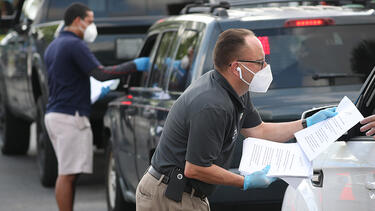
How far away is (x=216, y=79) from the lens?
426 centimetres

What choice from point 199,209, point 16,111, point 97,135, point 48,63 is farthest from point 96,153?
point 199,209

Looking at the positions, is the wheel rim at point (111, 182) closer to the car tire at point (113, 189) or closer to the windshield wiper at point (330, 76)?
the car tire at point (113, 189)

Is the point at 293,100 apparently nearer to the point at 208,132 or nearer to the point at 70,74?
the point at 208,132

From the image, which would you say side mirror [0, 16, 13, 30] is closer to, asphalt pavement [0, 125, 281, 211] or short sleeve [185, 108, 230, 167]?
asphalt pavement [0, 125, 281, 211]

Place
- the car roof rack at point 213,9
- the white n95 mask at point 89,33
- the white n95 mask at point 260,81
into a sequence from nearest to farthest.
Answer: the white n95 mask at point 260,81
the car roof rack at point 213,9
the white n95 mask at point 89,33

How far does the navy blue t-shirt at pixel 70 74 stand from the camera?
7895mm

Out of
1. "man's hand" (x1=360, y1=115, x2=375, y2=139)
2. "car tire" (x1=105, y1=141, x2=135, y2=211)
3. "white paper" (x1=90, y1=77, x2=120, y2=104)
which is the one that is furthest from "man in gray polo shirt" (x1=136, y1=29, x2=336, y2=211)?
"white paper" (x1=90, y1=77, x2=120, y2=104)

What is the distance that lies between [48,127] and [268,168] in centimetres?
418

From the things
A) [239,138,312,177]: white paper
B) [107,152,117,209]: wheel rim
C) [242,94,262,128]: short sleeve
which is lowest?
[107,152,117,209]: wheel rim

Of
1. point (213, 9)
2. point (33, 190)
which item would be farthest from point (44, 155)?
point (213, 9)

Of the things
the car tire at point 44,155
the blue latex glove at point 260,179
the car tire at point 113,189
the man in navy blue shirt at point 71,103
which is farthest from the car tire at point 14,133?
the blue latex glove at point 260,179

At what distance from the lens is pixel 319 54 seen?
6.28 metres

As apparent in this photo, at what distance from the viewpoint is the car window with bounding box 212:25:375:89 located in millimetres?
6148

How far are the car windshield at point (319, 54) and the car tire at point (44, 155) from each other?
13.7 ft
